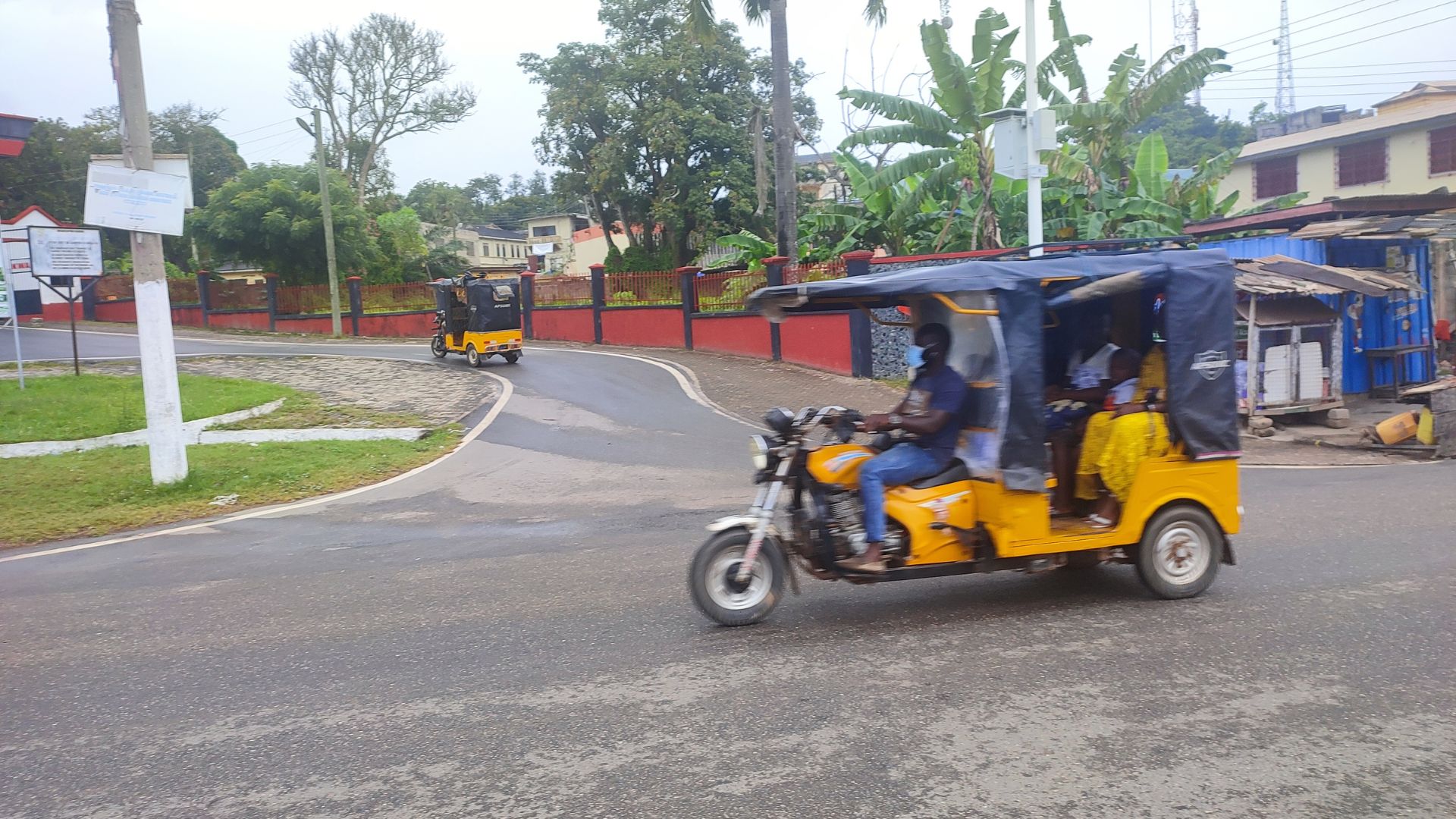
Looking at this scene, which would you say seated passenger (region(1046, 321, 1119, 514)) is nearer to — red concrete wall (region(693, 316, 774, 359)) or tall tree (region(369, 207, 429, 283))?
red concrete wall (region(693, 316, 774, 359))

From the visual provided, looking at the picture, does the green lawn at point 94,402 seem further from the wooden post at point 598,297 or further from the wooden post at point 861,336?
the wooden post at point 598,297

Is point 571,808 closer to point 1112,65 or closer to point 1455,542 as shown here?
point 1455,542

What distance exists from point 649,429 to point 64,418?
8216mm

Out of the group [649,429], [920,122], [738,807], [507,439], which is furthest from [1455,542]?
[920,122]

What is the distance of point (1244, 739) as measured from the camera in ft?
13.9

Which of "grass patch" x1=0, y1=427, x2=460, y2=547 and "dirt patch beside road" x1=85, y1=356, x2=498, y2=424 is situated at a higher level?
"dirt patch beside road" x1=85, y1=356, x2=498, y2=424

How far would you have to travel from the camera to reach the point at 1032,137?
14.1 m

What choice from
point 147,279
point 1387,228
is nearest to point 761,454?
point 147,279

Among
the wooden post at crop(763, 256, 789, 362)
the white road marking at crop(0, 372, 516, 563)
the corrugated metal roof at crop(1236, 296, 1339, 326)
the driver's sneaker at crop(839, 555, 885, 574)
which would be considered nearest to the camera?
the driver's sneaker at crop(839, 555, 885, 574)

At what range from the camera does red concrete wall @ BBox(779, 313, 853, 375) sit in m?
19.0

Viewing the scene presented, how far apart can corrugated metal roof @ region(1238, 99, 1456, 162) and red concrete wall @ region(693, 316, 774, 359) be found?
15.3 metres

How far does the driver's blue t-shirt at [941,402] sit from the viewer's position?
591 centimetres

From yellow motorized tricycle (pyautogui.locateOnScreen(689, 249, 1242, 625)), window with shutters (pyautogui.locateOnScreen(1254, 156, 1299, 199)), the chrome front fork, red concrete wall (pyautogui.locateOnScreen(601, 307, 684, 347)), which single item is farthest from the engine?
window with shutters (pyautogui.locateOnScreen(1254, 156, 1299, 199))

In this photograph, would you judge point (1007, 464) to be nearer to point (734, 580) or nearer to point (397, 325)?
point (734, 580)
